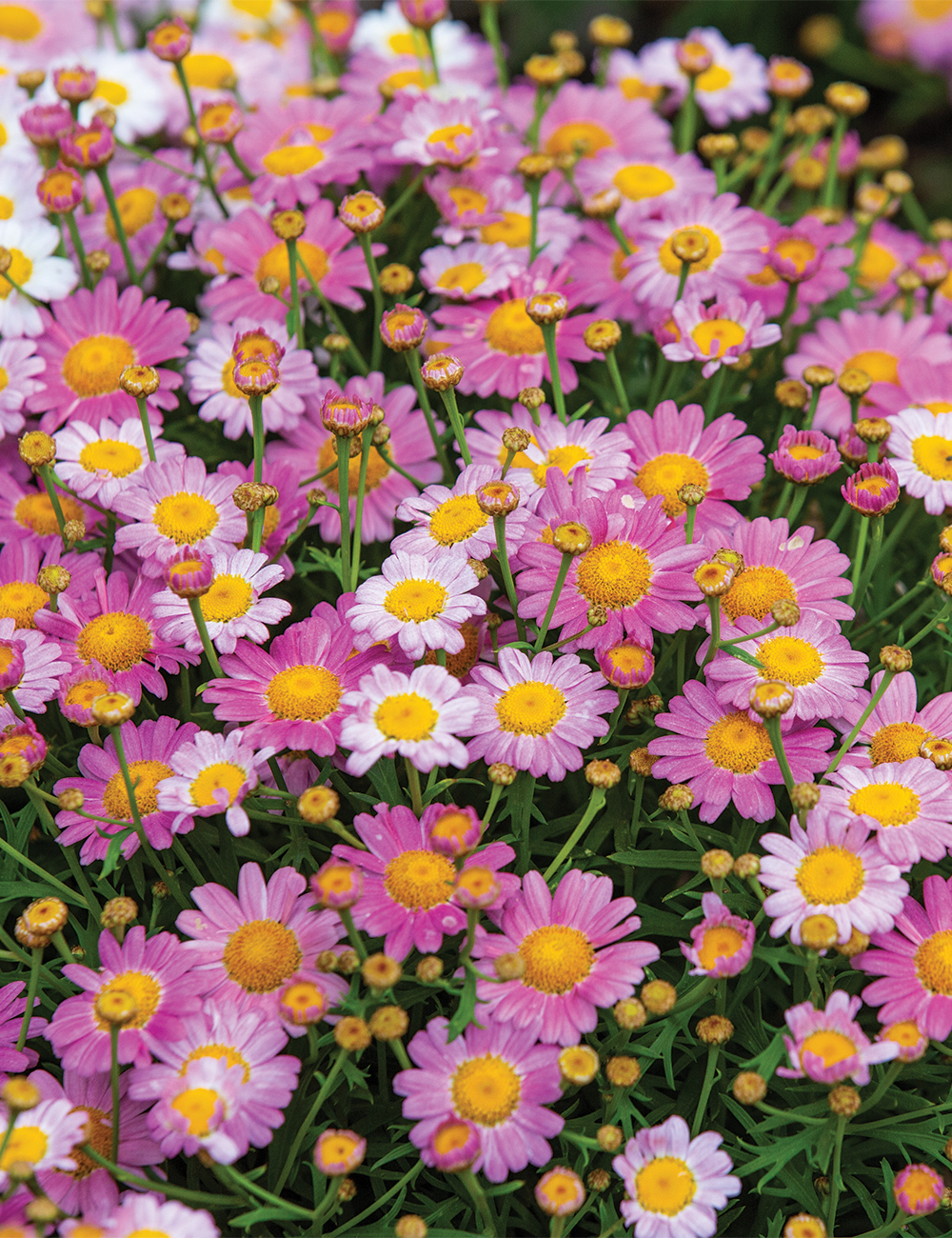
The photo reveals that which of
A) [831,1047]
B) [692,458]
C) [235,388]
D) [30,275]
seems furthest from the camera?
[30,275]

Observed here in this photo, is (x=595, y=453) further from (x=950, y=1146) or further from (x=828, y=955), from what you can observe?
(x=950, y=1146)

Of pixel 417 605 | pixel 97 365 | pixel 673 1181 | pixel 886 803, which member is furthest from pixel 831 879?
pixel 97 365

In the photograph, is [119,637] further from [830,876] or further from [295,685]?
[830,876]

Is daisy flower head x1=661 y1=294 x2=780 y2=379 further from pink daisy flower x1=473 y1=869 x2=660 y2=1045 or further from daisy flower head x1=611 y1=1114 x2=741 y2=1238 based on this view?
daisy flower head x1=611 y1=1114 x2=741 y2=1238

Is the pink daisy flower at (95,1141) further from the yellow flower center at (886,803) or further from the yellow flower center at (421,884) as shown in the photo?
the yellow flower center at (886,803)

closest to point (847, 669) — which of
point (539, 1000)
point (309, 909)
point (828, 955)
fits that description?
point (828, 955)

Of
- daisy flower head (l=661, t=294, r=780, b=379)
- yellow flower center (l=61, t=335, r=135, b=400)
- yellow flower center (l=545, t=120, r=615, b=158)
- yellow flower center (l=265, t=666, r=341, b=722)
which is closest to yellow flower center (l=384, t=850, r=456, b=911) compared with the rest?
yellow flower center (l=265, t=666, r=341, b=722)
